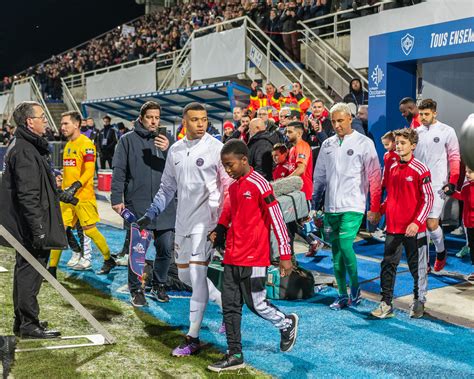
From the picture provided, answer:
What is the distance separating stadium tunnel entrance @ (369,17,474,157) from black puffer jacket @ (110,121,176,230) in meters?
4.01

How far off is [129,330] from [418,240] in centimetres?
262

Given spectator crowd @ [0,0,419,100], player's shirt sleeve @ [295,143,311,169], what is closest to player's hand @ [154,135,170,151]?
player's shirt sleeve @ [295,143,311,169]

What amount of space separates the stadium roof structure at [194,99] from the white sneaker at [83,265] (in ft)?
21.8

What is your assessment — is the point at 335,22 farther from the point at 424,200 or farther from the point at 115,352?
the point at 115,352

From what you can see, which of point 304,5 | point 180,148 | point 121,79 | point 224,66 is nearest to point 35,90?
point 121,79

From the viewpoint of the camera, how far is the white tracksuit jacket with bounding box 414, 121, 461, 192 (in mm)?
6953

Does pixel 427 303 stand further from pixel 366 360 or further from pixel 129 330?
pixel 129 330

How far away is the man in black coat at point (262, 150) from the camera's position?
280 inches

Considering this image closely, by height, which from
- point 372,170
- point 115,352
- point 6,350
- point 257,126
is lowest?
point 115,352

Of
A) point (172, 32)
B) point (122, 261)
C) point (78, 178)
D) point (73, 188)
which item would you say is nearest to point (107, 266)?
point (122, 261)

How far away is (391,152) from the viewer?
21.1 ft

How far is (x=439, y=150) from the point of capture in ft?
23.0

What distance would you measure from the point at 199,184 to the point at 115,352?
142 centimetres

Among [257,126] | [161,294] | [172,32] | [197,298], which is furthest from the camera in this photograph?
[172,32]
